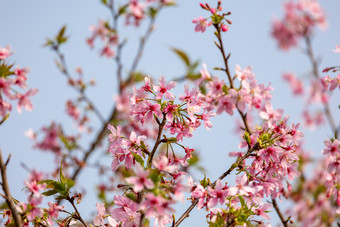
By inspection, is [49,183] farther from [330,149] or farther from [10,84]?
[330,149]

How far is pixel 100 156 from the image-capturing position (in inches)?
235

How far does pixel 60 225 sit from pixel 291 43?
42.4 ft

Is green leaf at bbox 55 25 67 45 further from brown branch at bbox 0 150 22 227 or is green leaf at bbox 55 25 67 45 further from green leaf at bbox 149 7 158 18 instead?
brown branch at bbox 0 150 22 227

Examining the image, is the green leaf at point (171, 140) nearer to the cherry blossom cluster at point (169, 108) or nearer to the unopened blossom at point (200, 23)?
the cherry blossom cluster at point (169, 108)

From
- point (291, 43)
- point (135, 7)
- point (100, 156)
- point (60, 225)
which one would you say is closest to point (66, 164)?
point (100, 156)

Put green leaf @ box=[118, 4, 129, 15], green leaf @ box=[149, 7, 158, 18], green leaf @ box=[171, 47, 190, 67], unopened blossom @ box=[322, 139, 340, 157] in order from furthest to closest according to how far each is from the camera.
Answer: green leaf @ box=[149, 7, 158, 18] < green leaf @ box=[118, 4, 129, 15] < green leaf @ box=[171, 47, 190, 67] < unopened blossom @ box=[322, 139, 340, 157]

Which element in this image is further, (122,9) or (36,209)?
(122,9)

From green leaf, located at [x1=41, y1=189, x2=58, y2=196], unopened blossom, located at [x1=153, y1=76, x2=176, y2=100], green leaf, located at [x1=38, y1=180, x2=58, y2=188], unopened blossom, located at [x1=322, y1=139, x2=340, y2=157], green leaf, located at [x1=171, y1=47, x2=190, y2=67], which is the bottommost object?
green leaf, located at [x1=41, y1=189, x2=58, y2=196]

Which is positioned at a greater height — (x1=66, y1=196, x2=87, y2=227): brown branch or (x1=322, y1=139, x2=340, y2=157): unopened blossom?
(x1=322, y1=139, x2=340, y2=157): unopened blossom

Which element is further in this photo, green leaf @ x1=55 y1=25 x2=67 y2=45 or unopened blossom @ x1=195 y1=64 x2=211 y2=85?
green leaf @ x1=55 y1=25 x2=67 y2=45

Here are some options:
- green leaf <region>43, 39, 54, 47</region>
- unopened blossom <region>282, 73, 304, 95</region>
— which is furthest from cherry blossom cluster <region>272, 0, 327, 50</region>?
green leaf <region>43, 39, 54, 47</region>

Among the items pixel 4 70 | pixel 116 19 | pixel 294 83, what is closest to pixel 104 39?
pixel 116 19

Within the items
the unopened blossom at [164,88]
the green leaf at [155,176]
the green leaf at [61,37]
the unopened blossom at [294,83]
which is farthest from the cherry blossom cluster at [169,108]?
the unopened blossom at [294,83]

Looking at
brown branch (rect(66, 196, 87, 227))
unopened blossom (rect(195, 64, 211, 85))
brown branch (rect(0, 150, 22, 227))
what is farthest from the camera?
unopened blossom (rect(195, 64, 211, 85))
